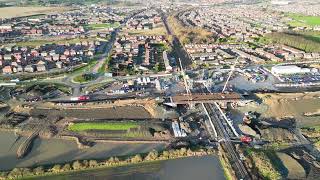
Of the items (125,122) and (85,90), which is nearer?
(125,122)

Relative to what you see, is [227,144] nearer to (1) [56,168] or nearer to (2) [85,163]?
(2) [85,163]

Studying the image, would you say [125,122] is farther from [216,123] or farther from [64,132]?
[216,123]

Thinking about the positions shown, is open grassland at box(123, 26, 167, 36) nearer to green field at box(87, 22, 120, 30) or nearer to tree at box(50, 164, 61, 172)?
green field at box(87, 22, 120, 30)

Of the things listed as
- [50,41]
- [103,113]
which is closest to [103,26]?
[50,41]

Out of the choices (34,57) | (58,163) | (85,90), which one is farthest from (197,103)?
(34,57)

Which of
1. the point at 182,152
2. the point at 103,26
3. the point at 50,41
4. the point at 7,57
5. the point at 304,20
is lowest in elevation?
the point at 304,20

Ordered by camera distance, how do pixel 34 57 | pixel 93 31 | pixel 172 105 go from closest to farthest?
pixel 172 105 < pixel 34 57 < pixel 93 31

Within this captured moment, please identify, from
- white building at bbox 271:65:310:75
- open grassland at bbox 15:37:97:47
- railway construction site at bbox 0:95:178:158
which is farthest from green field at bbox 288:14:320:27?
railway construction site at bbox 0:95:178:158
